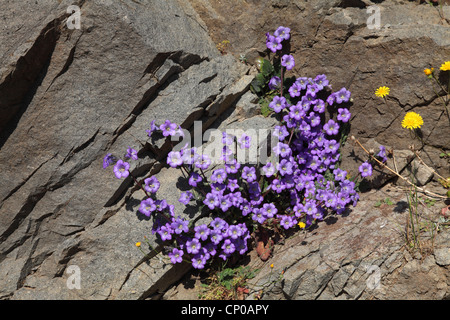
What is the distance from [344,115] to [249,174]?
1.47 metres

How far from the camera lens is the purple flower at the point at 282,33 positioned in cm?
529

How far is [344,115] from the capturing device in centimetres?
534

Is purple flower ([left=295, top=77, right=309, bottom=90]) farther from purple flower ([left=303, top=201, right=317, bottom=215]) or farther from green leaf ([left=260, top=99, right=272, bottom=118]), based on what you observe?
purple flower ([left=303, top=201, right=317, bottom=215])

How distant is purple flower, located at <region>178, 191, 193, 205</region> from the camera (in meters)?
4.88

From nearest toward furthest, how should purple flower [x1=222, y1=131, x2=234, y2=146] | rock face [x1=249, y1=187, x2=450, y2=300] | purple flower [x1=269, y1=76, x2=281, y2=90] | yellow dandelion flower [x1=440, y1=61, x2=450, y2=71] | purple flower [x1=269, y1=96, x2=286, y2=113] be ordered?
rock face [x1=249, y1=187, x2=450, y2=300] < yellow dandelion flower [x1=440, y1=61, x2=450, y2=71] < purple flower [x1=222, y1=131, x2=234, y2=146] < purple flower [x1=269, y1=96, x2=286, y2=113] < purple flower [x1=269, y1=76, x2=281, y2=90]

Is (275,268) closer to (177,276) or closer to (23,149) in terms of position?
(177,276)

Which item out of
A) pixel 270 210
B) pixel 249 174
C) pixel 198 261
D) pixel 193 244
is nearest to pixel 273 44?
pixel 249 174

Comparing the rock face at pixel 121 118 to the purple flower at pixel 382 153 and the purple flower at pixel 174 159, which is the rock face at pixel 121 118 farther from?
the purple flower at pixel 174 159

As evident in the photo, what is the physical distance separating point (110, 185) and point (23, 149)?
3.50ft

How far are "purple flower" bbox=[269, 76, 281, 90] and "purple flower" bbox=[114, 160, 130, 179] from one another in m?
2.10

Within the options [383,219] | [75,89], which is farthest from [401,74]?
[75,89]

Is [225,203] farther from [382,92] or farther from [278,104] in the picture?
[382,92]

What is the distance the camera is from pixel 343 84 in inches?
211

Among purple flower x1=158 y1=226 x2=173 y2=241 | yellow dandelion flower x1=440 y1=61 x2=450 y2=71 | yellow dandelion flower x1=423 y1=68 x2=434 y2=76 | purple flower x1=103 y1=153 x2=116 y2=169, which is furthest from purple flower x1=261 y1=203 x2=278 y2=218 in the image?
yellow dandelion flower x1=440 y1=61 x2=450 y2=71
